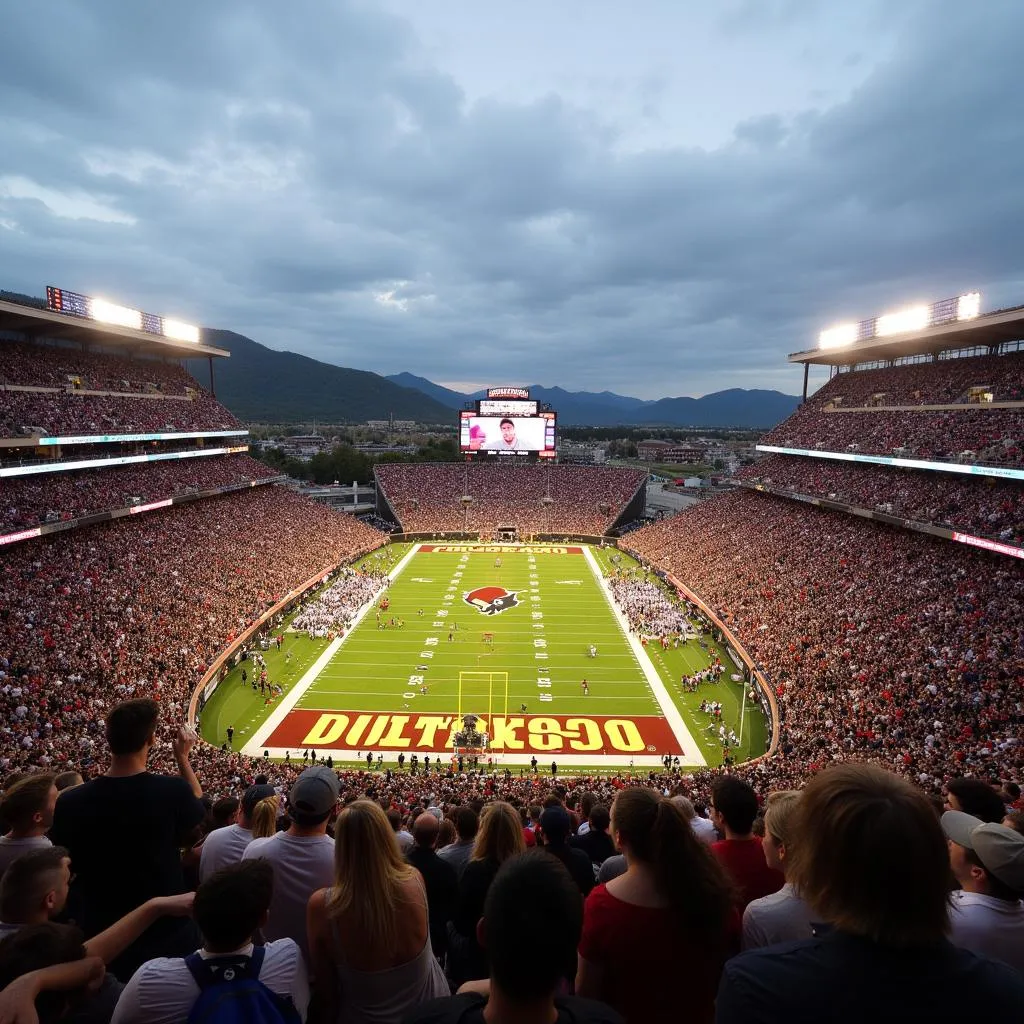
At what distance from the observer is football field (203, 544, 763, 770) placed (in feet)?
70.7

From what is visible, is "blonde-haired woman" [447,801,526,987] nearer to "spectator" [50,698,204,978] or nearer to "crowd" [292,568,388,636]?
"spectator" [50,698,204,978]

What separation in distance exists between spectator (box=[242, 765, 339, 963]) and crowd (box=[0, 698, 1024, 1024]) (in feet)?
0.04

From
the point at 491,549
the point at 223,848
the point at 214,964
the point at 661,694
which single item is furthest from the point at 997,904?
the point at 491,549

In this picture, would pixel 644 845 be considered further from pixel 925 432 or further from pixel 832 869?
pixel 925 432

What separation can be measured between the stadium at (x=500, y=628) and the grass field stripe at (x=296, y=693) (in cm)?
16

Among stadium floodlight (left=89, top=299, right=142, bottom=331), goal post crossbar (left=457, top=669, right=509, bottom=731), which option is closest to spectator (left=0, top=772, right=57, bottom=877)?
goal post crossbar (left=457, top=669, right=509, bottom=731)

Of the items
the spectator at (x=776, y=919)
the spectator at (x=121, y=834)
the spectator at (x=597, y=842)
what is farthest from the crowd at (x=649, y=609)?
the spectator at (x=121, y=834)

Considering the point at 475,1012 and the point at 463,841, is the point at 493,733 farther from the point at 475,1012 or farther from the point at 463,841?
the point at 475,1012

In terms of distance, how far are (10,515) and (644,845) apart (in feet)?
101

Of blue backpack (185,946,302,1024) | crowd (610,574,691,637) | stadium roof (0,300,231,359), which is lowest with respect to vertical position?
crowd (610,574,691,637)

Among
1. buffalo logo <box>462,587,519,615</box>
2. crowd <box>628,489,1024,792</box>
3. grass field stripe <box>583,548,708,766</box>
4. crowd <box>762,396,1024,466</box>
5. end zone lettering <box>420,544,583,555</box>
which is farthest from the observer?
end zone lettering <box>420,544,583,555</box>

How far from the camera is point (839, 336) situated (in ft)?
156

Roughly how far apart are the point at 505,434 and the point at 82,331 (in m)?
36.7

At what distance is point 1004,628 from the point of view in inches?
802
